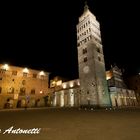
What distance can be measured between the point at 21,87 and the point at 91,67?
87.3ft

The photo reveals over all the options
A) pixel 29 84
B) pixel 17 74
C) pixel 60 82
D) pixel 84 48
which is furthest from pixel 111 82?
pixel 17 74

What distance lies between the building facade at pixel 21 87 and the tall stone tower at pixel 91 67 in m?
18.5

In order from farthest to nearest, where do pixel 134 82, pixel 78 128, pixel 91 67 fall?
pixel 134 82 < pixel 91 67 < pixel 78 128

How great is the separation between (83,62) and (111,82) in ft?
60.6

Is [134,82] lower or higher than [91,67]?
lower

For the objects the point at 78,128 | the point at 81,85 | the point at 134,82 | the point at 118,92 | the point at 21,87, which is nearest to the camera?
the point at 78,128

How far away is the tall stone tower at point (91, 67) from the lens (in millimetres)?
37875

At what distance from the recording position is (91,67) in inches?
1567

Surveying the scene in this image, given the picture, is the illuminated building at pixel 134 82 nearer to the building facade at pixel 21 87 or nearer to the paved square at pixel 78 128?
the building facade at pixel 21 87

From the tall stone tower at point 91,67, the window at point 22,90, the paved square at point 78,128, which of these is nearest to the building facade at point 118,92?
the tall stone tower at point 91,67

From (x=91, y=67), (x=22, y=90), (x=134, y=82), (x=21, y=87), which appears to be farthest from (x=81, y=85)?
(x=134, y=82)

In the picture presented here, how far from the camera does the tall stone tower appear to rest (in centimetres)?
3788

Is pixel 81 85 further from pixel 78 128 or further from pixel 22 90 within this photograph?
pixel 78 128

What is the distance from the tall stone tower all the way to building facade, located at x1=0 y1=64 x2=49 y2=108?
1853 cm
